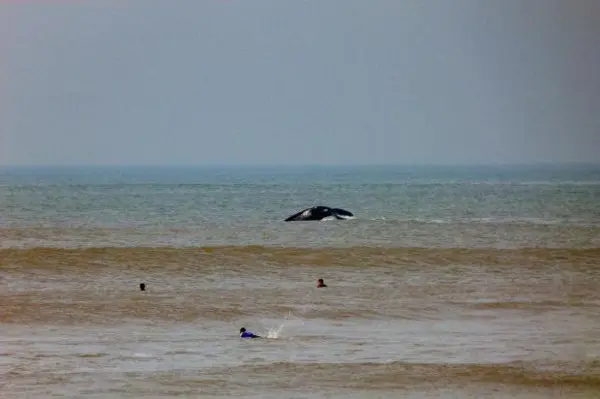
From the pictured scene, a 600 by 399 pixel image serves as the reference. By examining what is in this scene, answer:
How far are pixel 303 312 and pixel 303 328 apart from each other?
244cm

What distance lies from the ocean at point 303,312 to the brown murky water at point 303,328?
5cm

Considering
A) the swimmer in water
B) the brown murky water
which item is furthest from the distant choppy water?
the swimmer in water

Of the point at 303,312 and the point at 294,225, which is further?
the point at 294,225

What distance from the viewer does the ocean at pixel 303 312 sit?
63.8 feet

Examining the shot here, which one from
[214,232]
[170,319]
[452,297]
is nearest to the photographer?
[170,319]

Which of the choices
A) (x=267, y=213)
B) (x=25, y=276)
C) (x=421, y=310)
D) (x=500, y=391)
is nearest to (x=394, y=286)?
(x=421, y=310)

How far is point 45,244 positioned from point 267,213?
26.7 m

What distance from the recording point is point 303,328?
80.5 feet

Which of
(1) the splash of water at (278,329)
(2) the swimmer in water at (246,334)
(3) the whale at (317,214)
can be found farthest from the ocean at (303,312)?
(3) the whale at (317,214)

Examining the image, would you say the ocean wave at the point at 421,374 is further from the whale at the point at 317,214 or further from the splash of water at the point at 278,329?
the whale at the point at 317,214

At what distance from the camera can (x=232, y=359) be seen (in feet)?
68.8

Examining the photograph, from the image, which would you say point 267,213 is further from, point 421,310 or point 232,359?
point 232,359

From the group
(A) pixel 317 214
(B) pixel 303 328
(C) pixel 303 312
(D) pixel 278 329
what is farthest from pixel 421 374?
(A) pixel 317 214

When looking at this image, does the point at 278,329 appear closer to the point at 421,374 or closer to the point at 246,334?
the point at 246,334
